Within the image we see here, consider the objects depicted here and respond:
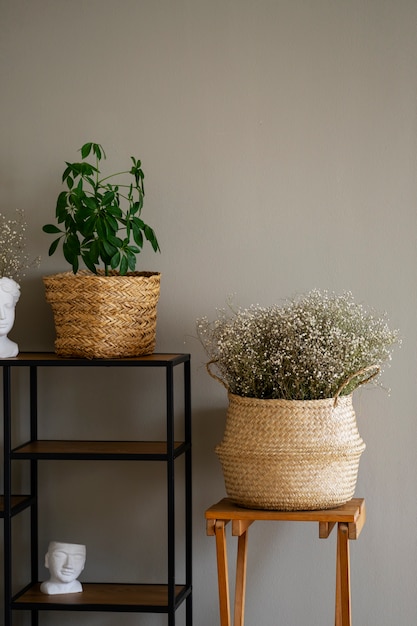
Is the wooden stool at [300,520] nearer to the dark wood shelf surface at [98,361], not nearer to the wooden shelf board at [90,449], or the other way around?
the wooden shelf board at [90,449]

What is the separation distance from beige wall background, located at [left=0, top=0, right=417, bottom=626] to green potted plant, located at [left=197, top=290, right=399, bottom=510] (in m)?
0.32

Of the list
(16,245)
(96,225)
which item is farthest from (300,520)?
(16,245)

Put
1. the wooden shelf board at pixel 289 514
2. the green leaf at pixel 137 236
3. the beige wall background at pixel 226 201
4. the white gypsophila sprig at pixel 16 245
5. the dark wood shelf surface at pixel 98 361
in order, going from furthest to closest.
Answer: the white gypsophila sprig at pixel 16 245 < the beige wall background at pixel 226 201 < the green leaf at pixel 137 236 < the dark wood shelf surface at pixel 98 361 < the wooden shelf board at pixel 289 514

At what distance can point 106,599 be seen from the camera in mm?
2520

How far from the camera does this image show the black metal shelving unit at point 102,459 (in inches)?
94.4

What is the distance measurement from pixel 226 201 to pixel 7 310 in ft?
2.50

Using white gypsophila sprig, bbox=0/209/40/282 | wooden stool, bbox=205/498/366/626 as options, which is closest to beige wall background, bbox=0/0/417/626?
white gypsophila sprig, bbox=0/209/40/282

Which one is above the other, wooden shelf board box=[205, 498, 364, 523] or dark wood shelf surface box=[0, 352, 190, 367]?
dark wood shelf surface box=[0, 352, 190, 367]

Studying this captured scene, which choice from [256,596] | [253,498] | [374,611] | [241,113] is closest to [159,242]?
[241,113]

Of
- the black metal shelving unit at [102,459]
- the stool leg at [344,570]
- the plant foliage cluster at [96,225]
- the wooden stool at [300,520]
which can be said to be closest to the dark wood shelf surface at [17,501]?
the black metal shelving unit at [102,459]

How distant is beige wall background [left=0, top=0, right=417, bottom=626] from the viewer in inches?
104

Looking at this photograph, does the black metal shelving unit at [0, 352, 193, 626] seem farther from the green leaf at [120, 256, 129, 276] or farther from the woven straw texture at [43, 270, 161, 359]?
the green leaf at [120, 256, 129, 276]

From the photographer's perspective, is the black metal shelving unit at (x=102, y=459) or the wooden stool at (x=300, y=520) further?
the black metal shelving unit at (x=102, y=459)

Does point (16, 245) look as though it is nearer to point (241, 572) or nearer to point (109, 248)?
point (109, 248)
